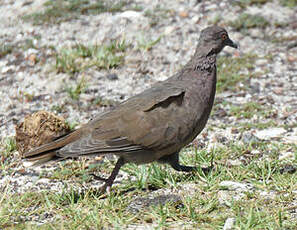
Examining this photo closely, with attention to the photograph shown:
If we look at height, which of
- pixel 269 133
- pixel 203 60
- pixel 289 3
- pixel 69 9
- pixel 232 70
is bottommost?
pixel 269 133

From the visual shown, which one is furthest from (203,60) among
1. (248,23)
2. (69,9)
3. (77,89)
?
(69,9)

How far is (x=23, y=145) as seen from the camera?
5555mm

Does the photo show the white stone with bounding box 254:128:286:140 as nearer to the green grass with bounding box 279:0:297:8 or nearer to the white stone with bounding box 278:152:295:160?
the white stone with bounding box 278:152:295:160

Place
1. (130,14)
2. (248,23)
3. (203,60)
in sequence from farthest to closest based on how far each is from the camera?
1. (130,14)
2. (248,23)
3. (203,60)

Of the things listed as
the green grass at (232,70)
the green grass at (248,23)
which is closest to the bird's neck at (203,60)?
the green grass at (232,70)

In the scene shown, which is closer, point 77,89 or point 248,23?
point 77,89

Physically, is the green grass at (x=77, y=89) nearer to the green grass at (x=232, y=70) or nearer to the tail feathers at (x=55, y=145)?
the green grass at (x=232, y=70)

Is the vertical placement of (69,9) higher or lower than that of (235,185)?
higher

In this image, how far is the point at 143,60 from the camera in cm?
777

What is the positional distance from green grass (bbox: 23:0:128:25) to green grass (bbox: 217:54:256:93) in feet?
7.08

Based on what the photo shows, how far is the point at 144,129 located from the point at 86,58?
3.44 m

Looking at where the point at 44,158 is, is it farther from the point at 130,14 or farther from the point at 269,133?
the point at 130,14

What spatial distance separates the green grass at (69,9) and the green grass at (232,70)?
7.08 ft

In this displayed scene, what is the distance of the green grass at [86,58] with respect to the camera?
24.4 feet
